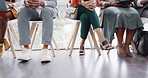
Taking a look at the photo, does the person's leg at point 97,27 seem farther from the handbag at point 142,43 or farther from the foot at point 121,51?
the handbag at point 142,43

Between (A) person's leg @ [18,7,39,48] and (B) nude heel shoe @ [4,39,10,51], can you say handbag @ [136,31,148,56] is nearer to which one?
(A) person's leg @ [18,7,39,48]

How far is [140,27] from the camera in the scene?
2461mm

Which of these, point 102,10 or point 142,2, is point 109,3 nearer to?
point 102,10

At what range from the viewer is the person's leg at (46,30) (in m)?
2.16

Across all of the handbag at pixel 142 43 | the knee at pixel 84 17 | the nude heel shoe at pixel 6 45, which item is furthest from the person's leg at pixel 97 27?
the nude heel shoe at pixel 6 45

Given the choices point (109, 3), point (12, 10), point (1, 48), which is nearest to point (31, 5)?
point (12, 10)

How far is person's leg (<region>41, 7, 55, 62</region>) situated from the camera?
216 centimetres

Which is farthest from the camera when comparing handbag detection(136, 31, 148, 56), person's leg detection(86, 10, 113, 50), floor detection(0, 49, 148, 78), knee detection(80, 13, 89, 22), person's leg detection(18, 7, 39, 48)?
handbag detection(136, 31, 148, 56)

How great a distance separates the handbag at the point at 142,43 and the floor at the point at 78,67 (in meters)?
0.07

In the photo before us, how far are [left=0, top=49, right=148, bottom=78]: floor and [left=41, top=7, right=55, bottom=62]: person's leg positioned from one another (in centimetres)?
8

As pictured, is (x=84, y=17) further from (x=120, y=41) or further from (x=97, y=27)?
(x=120, y=41)

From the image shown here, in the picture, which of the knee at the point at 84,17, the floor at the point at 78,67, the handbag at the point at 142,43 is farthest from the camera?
the handbag at the point at 142,43

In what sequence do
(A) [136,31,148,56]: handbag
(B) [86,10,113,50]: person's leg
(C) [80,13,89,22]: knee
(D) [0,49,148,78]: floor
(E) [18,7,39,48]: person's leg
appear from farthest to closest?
(A) [136,31,148,56]: handbag, (C) [80,13,89,22]: knee, (B) [86,10,113,50]: person's leg, (E) [18,7,39,48]: person's leg, (D) [0,49,148,78]: floor

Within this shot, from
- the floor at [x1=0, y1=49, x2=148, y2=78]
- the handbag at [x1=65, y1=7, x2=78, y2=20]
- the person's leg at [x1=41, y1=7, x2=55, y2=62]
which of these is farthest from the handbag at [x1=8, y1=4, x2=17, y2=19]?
the handbag at [x1=65, y1=7, x2=78, y2=20]
